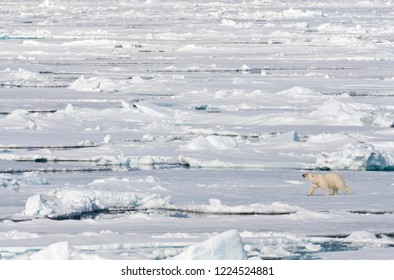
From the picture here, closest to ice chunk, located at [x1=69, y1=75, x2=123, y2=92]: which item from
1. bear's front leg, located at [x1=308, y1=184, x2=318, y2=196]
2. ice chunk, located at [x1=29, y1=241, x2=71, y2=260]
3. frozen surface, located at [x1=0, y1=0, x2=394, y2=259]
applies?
frozen surface, located at [x1=0, y1=0, x2=394, y2=259]

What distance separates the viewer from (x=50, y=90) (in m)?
17.7

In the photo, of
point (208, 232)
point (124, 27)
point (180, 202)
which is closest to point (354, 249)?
point (208, 232)

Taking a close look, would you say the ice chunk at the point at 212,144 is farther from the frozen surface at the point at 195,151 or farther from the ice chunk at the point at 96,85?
the ice chunk at the point at 96,85

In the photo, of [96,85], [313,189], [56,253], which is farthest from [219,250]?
[96,85]

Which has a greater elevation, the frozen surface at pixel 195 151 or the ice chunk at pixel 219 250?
the frozen surface at pixel 195 151

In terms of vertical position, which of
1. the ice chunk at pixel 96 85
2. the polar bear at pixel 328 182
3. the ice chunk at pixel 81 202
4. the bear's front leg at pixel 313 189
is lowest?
the ice chunk at pixel 81 202

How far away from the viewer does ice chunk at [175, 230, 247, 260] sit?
6266 millimetres

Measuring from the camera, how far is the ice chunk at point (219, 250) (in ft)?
20.6

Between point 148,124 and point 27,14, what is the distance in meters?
31.6

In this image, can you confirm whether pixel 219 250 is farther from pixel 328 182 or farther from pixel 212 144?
pixel 212 144

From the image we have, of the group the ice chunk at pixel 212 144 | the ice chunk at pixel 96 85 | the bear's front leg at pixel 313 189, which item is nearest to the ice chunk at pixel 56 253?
the bear's front leg at pixel 313 189

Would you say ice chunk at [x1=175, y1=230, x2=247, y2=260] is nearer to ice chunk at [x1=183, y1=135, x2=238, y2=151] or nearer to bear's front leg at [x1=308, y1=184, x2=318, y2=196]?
bear's front leg at [x1=308, y1=184, x2=318, y2=196]

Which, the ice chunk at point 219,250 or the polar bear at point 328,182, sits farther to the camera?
the polar bear at point 328,182

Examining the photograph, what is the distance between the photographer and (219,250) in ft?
20.7
